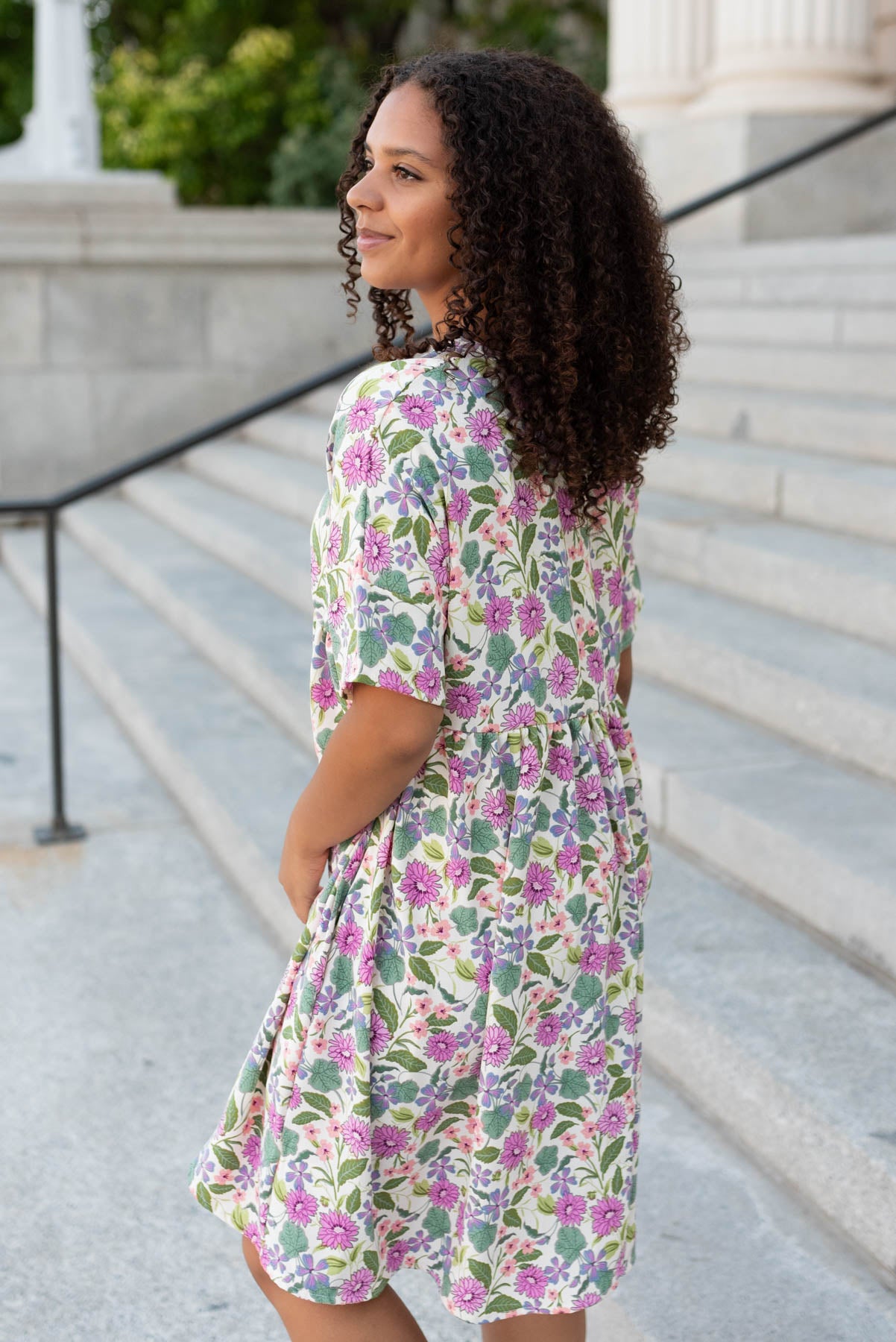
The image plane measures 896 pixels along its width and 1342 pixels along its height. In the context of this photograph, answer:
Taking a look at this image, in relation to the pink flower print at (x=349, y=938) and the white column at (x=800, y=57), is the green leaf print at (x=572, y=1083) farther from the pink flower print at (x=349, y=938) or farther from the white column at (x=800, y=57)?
the white column at (x=800, y=57)

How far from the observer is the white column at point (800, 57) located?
8.51 m

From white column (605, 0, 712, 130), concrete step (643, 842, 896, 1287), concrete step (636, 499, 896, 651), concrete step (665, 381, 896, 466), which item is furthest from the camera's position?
white column (605, 0, 712, 130)

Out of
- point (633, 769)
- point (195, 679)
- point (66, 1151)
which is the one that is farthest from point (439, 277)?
point (195, 679)

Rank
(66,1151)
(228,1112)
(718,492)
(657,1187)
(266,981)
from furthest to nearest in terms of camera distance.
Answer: (718,492)
(266,981)
(66,1151)
(657,1187)
(228,1112)

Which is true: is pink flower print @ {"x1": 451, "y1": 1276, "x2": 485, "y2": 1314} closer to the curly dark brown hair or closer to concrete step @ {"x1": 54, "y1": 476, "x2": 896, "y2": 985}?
the curly dark brown hair

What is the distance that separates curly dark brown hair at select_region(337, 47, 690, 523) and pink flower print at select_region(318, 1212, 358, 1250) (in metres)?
0.80

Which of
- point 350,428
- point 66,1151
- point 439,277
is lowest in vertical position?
point 66,1151

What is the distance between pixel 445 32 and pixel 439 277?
16.9 m

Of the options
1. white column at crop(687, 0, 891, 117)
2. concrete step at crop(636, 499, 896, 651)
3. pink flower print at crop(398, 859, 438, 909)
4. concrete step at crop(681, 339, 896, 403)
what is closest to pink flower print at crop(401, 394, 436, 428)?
pink flower print at crop(398, 859, 438, 909)

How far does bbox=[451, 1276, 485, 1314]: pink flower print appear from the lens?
1668 mm

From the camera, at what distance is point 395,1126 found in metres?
1.63

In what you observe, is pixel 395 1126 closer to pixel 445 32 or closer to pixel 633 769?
pixel 633 769

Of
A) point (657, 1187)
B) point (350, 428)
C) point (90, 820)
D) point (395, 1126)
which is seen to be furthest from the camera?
point (90, 820)

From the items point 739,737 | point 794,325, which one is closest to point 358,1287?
point 739,737
